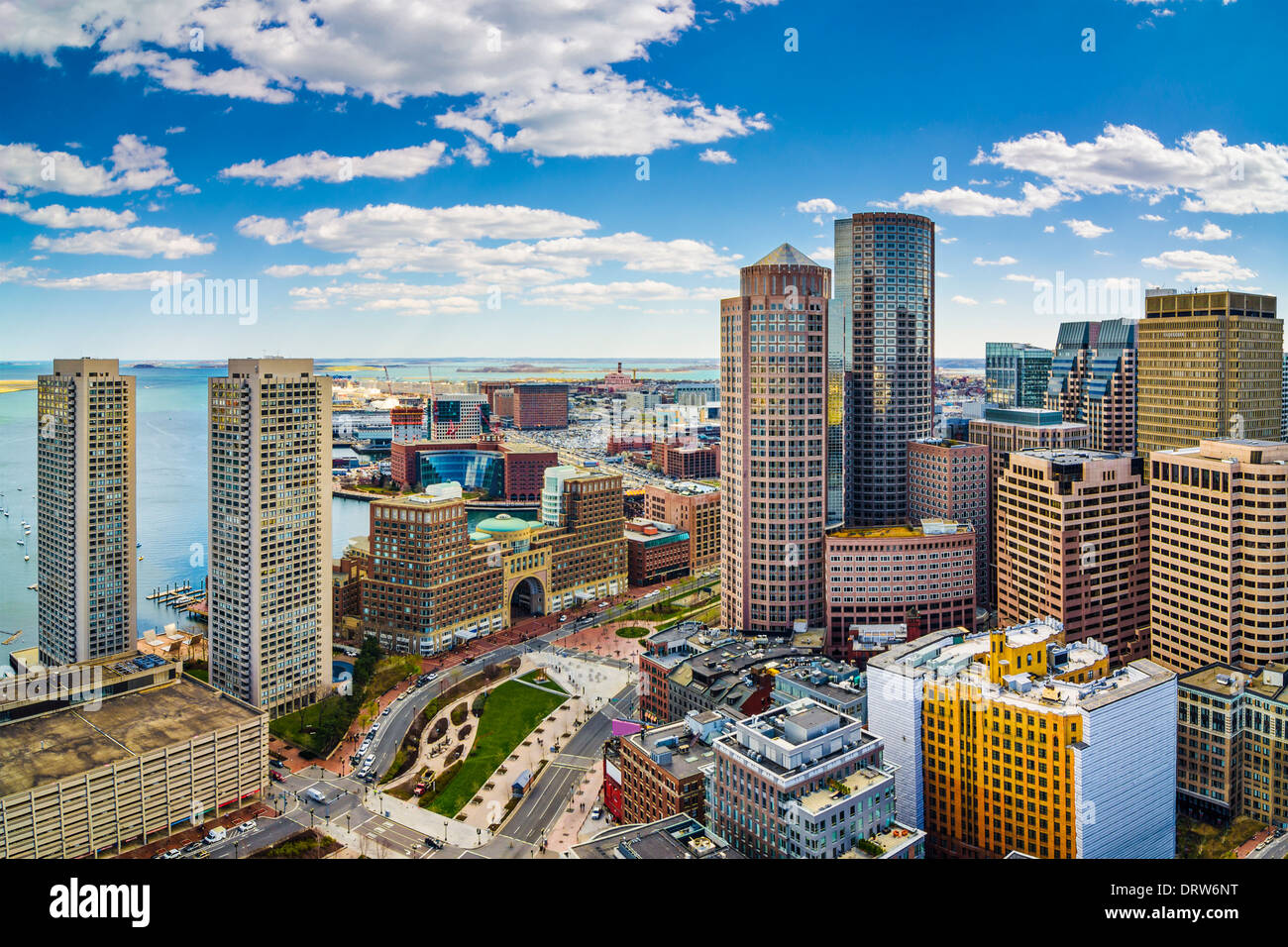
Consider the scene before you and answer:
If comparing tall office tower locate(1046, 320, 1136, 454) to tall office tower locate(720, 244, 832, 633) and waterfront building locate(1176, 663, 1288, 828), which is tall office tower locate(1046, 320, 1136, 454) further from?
waterfront building locate(1176, 663, 1288, 828)

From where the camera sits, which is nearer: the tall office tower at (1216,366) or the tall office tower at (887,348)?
the tall office tower at (1216,366)

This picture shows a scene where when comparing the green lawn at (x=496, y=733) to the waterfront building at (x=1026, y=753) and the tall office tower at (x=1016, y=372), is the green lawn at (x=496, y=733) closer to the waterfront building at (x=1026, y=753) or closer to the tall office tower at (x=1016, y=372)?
the waterfront building at (x=1026, y=753)

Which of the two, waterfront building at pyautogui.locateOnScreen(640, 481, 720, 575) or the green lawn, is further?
waterfront building at pyautogui.locateOnScreen(640, 481, 720, 575)

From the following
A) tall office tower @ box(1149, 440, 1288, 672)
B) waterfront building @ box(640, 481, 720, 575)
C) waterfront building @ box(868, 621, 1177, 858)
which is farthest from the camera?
waterfront building @ box(640, 481, 720, 575)

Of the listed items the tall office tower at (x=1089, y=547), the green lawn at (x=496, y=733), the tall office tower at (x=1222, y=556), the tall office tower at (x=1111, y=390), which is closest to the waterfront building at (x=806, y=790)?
the green lawn at (x=496, y=733)

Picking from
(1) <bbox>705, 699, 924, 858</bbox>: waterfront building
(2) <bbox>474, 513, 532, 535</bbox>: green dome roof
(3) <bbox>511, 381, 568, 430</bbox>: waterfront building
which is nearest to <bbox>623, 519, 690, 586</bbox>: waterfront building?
(2) <bbox>474, 513, 532, 535</bbox>: green dome roof

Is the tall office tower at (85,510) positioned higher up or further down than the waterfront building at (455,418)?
further down
